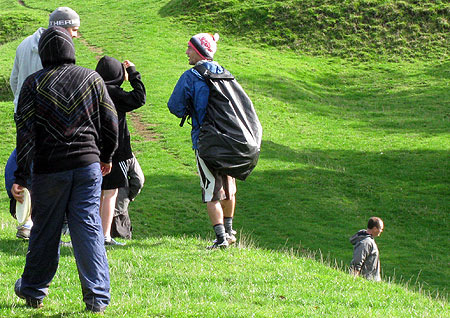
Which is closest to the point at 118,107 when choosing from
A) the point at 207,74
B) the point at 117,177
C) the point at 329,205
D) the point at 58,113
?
the point at 117,177

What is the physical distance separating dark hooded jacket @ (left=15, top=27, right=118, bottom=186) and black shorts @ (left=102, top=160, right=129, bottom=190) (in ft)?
9.82

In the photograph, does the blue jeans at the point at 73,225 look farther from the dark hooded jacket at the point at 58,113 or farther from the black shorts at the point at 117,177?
the black shorts at the point at 117,177

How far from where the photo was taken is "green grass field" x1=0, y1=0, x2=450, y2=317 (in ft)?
23.7

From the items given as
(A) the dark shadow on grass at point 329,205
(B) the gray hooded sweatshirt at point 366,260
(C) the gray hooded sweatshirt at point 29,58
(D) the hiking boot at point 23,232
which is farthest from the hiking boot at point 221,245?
(A) the dark shadow on grass at point 329,205

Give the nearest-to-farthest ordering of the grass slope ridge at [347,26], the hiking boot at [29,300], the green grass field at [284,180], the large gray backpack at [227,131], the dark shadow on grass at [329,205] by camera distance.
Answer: the hiking boot at [29,300], the green grass field at [284,180], the large gray backpack at [227,131], the dark shadow on grass at [329,205], the grass slope ridge at [347,26]

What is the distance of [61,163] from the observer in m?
5.56

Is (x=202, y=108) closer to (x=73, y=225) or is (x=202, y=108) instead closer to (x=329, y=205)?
(x=73, y=225)

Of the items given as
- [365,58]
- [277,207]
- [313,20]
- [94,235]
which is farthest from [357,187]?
[313,20]

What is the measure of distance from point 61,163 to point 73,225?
52 centimetres

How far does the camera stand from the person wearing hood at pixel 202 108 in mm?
8727

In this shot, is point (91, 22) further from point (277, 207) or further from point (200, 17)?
point (277, 207)

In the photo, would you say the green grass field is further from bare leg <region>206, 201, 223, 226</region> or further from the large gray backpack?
the large gray backpack

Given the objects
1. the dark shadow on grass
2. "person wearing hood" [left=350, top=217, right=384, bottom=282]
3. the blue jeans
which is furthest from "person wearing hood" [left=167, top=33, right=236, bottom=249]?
the dark shadow on grass

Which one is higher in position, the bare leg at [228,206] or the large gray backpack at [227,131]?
the large gray backpack at [227,131]
